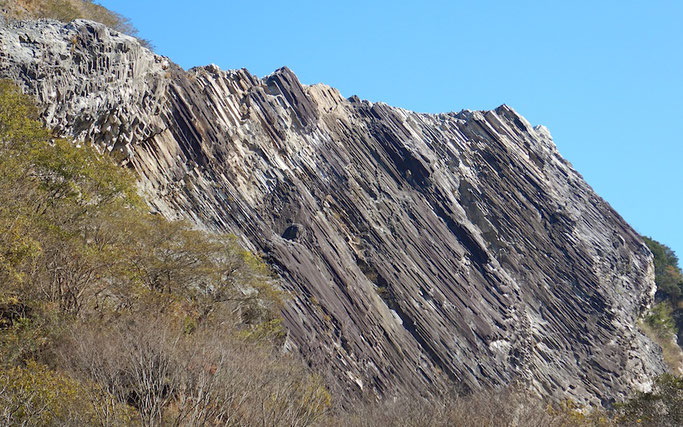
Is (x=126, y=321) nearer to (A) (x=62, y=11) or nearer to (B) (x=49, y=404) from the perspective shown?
(B) (x=49, y=404)

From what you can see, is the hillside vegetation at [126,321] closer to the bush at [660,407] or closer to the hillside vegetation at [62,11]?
the bush at [660,407]

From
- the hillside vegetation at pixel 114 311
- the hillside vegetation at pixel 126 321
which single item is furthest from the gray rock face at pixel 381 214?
the hillside vegetation at pixel 114 311

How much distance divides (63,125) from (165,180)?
→ 6.18 meters

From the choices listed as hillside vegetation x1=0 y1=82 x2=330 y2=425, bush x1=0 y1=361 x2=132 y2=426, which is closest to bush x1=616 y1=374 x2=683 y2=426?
hillside vegetation x1=0 y1=82 x2=330 y2=425

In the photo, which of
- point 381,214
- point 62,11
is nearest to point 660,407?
point 381,214

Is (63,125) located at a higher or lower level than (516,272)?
lower

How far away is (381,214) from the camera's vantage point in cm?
3906

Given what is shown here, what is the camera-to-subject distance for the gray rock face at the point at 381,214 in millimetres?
28750

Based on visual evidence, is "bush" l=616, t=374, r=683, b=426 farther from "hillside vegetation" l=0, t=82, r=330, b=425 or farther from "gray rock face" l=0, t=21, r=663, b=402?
"hillside vegetation" l=0, t=82, r=330, b=425

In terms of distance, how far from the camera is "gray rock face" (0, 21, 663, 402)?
28.8m

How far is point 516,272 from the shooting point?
43312mm

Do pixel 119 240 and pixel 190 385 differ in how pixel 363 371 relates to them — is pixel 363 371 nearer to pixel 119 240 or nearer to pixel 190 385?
pixel 119 240

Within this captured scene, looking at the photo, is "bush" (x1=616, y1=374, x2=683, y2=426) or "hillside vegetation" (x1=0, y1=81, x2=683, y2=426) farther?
"bush" (x1=616, y1=374, x2=683, y2=426)

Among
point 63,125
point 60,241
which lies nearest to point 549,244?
point 63,125
